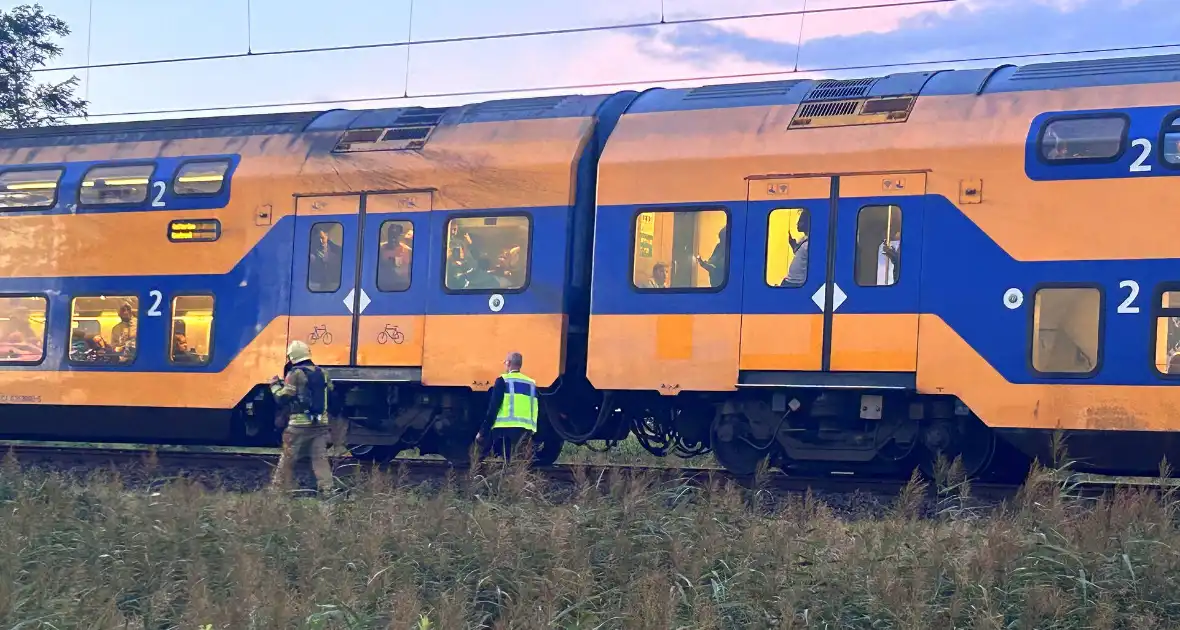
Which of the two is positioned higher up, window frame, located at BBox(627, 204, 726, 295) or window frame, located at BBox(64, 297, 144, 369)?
window frame, located at BBox(627, 204, 726, 295)

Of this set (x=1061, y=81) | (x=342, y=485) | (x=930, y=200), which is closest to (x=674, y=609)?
(x=342, y=485)

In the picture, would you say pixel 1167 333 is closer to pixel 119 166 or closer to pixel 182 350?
pixel 182 350

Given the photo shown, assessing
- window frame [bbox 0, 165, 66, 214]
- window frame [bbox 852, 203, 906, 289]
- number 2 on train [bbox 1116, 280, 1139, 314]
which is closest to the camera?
number 2 on train [bbox 1116, 280, 1139, 314]

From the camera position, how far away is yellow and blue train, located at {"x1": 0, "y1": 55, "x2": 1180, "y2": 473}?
34.2ft

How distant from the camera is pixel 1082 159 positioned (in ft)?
34.4

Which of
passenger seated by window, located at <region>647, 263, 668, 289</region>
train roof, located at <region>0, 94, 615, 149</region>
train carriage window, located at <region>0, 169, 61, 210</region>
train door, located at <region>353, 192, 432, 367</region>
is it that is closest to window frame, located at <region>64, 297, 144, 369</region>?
train carriage window, located at <region>0, 169, 61, 210</region>

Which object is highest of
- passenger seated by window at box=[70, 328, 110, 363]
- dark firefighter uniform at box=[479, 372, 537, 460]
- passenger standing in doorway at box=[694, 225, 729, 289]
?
passenger standing in doorway at box=[694, 225, 729, 289]

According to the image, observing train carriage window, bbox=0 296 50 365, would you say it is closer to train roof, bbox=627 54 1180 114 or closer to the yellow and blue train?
the yellow and blue train

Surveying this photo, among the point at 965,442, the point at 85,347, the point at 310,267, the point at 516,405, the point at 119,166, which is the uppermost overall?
the point at 119,166

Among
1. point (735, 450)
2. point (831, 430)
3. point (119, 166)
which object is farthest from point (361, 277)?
point (831, 430)

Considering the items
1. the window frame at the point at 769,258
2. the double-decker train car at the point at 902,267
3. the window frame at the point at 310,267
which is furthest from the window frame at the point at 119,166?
the window frame at the point at 769,258

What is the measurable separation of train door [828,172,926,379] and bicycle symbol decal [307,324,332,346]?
491 cm

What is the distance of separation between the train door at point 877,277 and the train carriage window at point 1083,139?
1.02 m

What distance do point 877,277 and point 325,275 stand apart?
17.7ft
